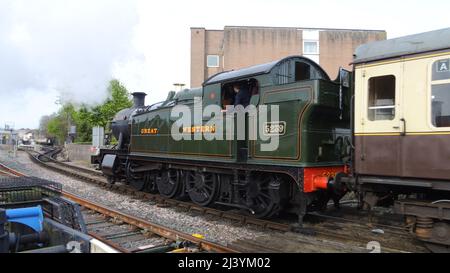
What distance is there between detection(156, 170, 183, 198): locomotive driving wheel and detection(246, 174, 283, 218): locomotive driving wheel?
2.87m

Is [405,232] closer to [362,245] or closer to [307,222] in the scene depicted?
[362,245]

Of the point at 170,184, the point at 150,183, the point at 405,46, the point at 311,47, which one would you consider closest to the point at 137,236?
the point at 170,184

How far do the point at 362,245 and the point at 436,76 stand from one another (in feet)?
9.27

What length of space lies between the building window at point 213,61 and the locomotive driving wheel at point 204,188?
96.9 ft

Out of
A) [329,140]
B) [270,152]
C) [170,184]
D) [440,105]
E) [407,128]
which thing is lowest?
[170,184]

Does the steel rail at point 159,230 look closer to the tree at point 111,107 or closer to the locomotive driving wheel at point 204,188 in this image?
the locomotive driving wheel at point 204,188

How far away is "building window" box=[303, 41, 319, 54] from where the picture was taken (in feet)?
124

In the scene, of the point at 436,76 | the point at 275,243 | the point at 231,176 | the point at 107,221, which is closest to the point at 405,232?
the point at 275,243

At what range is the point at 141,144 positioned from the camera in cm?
1191

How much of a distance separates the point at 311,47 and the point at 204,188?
3170 cm

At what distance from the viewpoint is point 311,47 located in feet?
124

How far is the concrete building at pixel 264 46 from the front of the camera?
1431 inches

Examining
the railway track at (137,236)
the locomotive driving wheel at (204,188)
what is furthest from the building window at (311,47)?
the railway track at (137,236)

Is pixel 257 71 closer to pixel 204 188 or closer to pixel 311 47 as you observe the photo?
pixel 204 188
